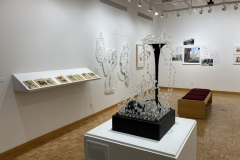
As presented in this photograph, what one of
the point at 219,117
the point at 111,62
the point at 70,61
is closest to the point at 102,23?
the point at 111,62

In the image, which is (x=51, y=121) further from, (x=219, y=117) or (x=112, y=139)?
(x=219, y=117)

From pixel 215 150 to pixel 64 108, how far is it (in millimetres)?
3179

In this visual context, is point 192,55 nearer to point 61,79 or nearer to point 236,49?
point 236,49

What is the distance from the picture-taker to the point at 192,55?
8906mm

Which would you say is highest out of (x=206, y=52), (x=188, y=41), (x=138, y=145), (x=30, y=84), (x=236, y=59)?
(x=188, y=41)

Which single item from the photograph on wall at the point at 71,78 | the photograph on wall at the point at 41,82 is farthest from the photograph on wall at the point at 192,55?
the photograph on wall at the point at 41,82

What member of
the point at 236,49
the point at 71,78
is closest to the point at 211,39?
the point at 236,49

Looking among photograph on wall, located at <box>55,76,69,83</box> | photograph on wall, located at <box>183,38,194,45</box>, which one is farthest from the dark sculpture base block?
photograph on wall, located at <box>183,38,194,45</box>

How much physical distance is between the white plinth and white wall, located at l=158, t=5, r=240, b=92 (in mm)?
7017

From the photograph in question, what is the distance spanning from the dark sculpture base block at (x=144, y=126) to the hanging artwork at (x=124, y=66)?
4.33 metres

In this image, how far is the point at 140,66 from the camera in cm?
798

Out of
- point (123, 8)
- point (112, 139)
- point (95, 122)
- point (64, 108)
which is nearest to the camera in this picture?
point (112, 139)

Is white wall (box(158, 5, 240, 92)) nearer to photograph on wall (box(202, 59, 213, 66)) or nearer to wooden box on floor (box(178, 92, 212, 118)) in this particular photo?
photograph on wall (box(202, 59, 213, 66))

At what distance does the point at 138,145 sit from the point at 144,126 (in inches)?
8.9
